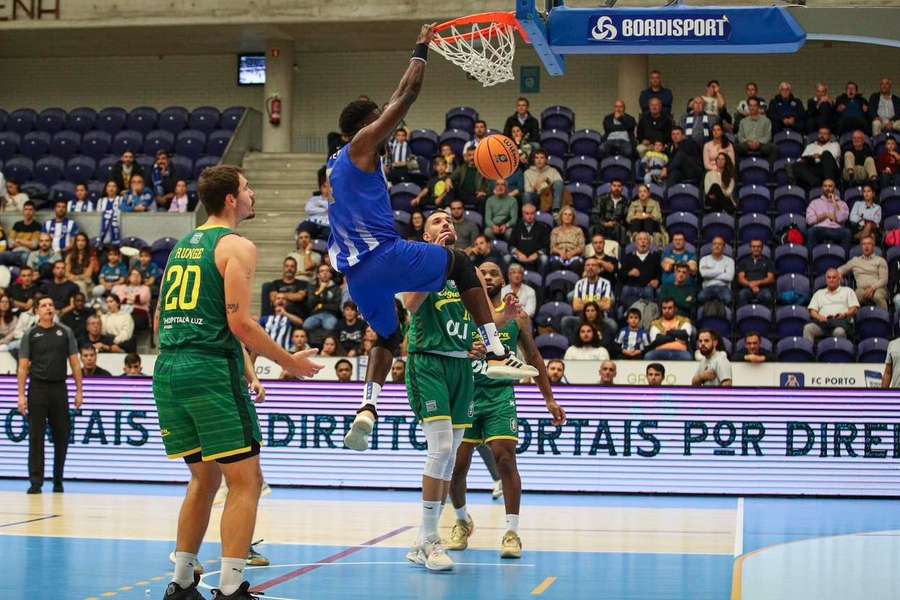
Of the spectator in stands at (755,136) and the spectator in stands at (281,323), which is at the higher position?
the spectator in stands at (755,136)

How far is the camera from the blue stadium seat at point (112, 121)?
25.3m

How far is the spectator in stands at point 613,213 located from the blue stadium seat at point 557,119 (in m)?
3.06

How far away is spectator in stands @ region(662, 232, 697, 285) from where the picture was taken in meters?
17.7

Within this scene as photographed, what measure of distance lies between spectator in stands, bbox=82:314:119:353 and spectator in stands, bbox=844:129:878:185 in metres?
11.3

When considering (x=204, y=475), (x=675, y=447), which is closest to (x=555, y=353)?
(x=675, y=447)

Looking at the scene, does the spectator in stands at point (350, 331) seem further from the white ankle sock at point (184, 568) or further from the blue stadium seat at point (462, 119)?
the white ankle sock at point (184, 568)

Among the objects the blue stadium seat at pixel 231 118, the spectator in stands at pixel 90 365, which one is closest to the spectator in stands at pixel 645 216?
the spectator in stands at pixel 90 365

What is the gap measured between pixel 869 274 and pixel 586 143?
19.3 feet

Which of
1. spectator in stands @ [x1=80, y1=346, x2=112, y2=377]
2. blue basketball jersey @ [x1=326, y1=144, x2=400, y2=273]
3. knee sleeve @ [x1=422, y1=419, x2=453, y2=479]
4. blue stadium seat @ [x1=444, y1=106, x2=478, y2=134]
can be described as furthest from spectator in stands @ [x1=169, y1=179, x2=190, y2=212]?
blue basketball jersey @ [x1=326, y1=144, x2=400, y2=273]

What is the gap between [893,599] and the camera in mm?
7211

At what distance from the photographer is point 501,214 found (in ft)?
62.9

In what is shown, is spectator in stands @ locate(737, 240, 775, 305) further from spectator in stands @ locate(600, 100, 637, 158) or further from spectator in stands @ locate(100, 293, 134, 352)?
spectator in stands @ locate(100, 293, 134, 352)

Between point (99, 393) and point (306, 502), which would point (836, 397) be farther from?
point (99, 393)

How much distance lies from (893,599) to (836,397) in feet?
23.9
